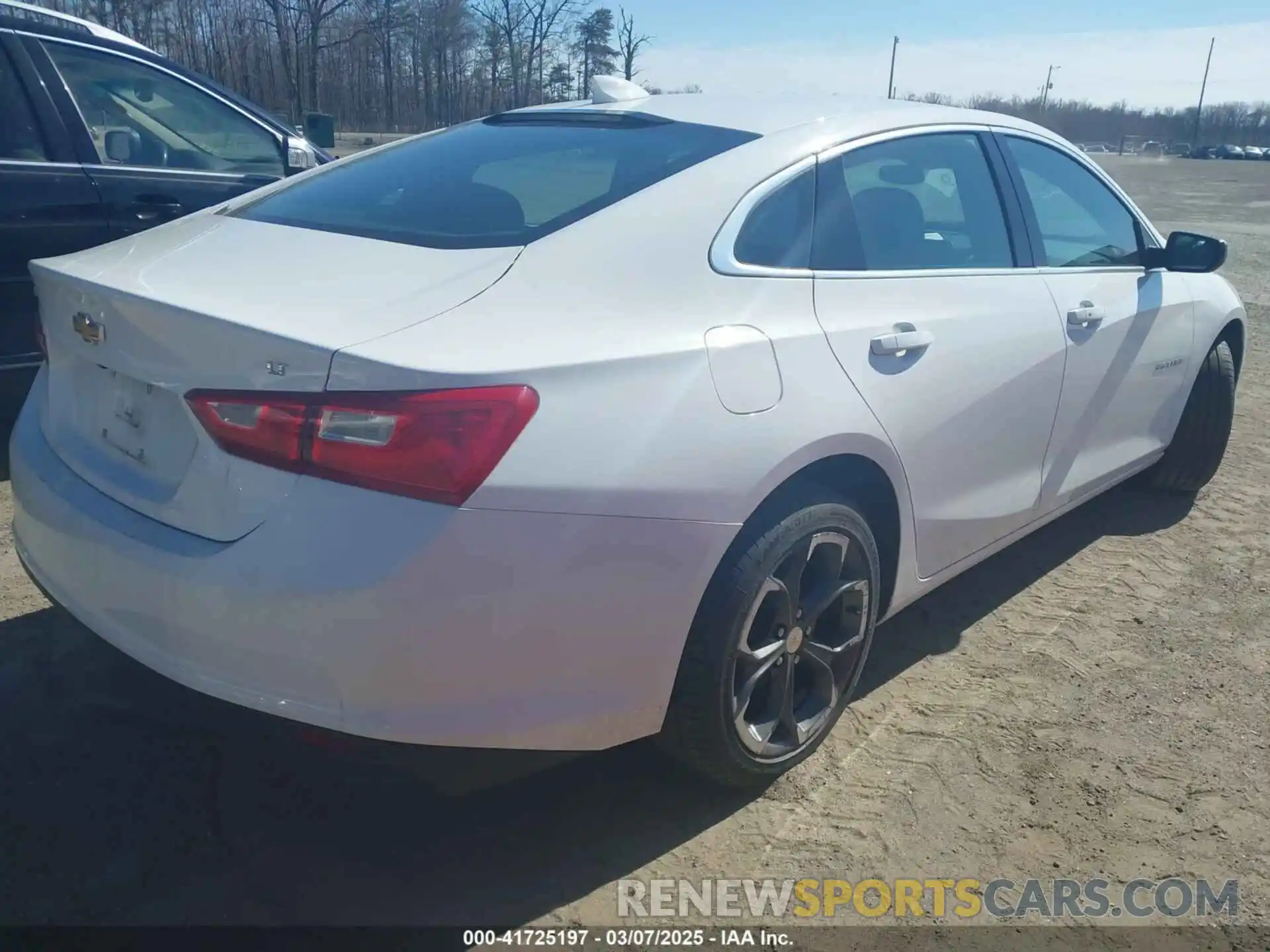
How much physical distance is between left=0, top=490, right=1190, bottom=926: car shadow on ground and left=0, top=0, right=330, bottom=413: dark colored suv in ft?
6.69

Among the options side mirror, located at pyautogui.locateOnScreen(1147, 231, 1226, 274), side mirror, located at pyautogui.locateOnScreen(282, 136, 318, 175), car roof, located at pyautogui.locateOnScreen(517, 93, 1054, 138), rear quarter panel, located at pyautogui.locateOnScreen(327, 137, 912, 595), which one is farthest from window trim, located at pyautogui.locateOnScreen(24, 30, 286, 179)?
side mirror, located at pyautogui.locateOnScreen(1147, 231, 1226, 274)

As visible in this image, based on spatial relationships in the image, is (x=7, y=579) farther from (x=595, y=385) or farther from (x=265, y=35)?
(x=265, y=35)

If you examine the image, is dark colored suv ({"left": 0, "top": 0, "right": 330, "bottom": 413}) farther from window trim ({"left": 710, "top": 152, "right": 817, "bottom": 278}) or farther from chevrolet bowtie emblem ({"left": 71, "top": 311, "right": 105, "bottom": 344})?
window trim ({"left": 710, "top": 152, "right": 817, "bottom": 278})

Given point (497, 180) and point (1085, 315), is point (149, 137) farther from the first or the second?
point (1085, 315)

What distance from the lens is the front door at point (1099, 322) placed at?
337 cm

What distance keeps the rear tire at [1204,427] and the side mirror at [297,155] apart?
4074 mm

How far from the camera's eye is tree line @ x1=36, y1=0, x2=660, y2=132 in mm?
30203

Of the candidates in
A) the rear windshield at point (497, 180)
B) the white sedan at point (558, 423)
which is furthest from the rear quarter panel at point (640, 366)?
the rear windshield at point (497, 180)

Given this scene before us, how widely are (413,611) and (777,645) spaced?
37.8 inches

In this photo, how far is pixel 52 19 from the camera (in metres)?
4.51

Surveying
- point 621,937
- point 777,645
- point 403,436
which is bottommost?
point 621,937

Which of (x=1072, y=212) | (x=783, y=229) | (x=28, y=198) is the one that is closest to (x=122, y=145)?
(x=28, y=198)

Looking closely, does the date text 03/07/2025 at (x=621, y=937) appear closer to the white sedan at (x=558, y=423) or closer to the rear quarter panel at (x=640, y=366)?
the white sedan at (x=558, y=423)

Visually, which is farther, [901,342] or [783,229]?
[901,342]
